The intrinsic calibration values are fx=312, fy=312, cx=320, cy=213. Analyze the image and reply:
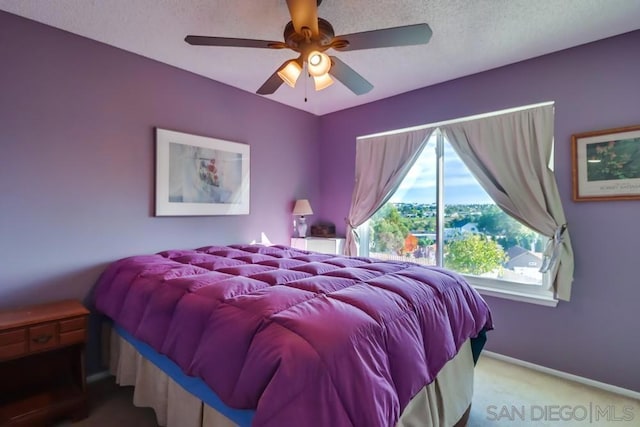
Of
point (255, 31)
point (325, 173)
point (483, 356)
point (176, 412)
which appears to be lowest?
point (483, 356)

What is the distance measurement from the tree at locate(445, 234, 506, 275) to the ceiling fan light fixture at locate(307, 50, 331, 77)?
86.7 inches

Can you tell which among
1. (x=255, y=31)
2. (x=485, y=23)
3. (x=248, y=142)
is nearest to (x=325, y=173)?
(x=248, y=142)

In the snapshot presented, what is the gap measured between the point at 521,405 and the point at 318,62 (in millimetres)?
2601

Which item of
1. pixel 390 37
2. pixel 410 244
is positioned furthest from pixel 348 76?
pixel 410 244

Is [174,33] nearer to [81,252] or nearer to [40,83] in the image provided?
[40,83]

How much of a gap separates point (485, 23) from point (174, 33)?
2260 mm

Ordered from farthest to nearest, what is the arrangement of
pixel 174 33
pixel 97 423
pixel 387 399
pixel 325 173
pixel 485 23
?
pixel 325 173
pixel 174 33
pixel 485 23
pixel 97 423
pixel 387 399

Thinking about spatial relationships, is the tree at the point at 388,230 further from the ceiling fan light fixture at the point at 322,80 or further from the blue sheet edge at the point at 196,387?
the blue sheet edge at the point at 196,387

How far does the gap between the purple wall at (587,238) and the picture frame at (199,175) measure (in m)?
2.49

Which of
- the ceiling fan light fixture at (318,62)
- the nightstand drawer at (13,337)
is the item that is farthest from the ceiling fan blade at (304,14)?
the nightstand drawer at (13,337)

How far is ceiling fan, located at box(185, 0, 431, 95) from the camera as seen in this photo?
1.59 meters

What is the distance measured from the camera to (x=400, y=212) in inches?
143

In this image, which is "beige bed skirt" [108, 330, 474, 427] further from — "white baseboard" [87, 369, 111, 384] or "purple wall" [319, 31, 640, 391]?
"purple wall" [319, 31, 640, 391]

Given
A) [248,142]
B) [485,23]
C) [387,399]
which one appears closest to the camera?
[387,399]
